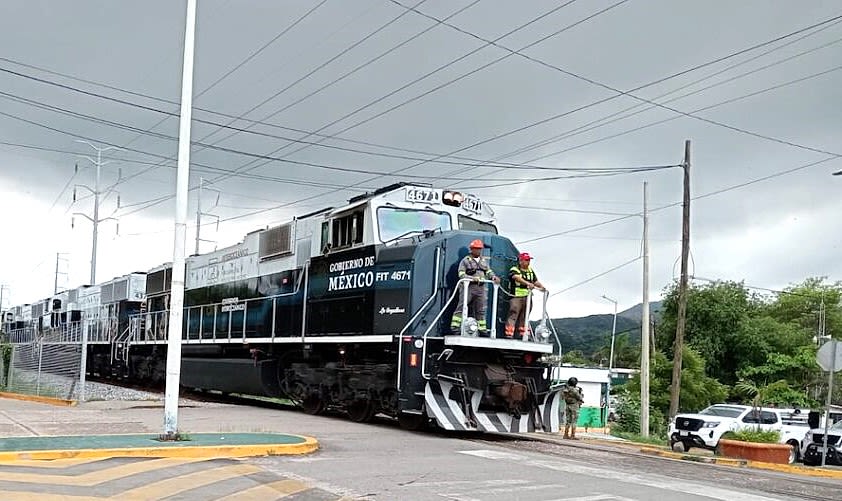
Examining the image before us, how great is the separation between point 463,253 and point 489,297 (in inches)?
35.9

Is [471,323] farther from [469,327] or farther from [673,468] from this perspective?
[673,468]

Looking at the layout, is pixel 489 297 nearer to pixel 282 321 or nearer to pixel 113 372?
pixel 282 321

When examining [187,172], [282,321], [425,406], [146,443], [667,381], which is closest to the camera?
[146,443]

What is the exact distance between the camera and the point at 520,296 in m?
14.5

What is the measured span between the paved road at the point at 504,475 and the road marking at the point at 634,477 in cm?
1

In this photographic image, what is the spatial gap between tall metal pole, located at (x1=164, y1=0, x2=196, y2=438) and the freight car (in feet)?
12.9

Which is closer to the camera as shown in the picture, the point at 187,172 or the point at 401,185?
the point at 187,172

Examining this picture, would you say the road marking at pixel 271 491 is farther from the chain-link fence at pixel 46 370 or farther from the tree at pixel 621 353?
the tree at pixel 621 353

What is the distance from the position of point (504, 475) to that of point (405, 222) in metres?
6.55

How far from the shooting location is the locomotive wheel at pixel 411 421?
15.1 metres

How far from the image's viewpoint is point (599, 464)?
11.7m

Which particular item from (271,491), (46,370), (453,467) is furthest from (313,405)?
(46,370)

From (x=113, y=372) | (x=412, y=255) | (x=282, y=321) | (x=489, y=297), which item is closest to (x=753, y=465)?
(x=489, y=297)

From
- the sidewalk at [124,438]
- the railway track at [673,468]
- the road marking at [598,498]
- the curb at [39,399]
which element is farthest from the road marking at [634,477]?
the curb at [39,399]
